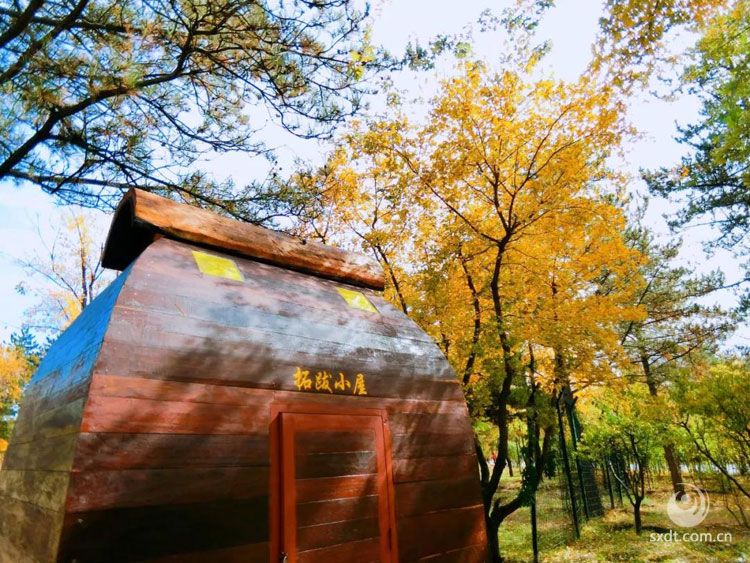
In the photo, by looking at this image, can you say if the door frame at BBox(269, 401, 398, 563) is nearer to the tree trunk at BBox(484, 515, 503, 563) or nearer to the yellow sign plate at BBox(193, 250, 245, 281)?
the yellow sign plate at BBox(193, 250, 245, 281)

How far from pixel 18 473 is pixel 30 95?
3897mm

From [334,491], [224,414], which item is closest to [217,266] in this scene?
[224,414]

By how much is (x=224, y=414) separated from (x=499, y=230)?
698 cm

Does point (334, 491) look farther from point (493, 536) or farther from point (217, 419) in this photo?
point (493, 536)

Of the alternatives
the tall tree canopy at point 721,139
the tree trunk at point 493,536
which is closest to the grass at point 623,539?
Result: the tree trunk at point 493,536

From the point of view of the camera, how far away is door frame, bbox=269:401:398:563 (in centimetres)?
256

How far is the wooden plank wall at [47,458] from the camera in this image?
210 cm

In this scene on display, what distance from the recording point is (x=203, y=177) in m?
6.47

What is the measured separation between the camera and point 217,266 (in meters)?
3.46

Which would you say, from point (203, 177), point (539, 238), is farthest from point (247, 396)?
point (539, 238)

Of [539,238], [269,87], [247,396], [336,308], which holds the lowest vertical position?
[247,396]

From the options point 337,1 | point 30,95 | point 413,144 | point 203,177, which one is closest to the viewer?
point 30,95

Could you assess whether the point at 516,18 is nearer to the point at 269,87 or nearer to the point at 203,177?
the point at 269,87

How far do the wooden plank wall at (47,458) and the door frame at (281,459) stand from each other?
1.06m
